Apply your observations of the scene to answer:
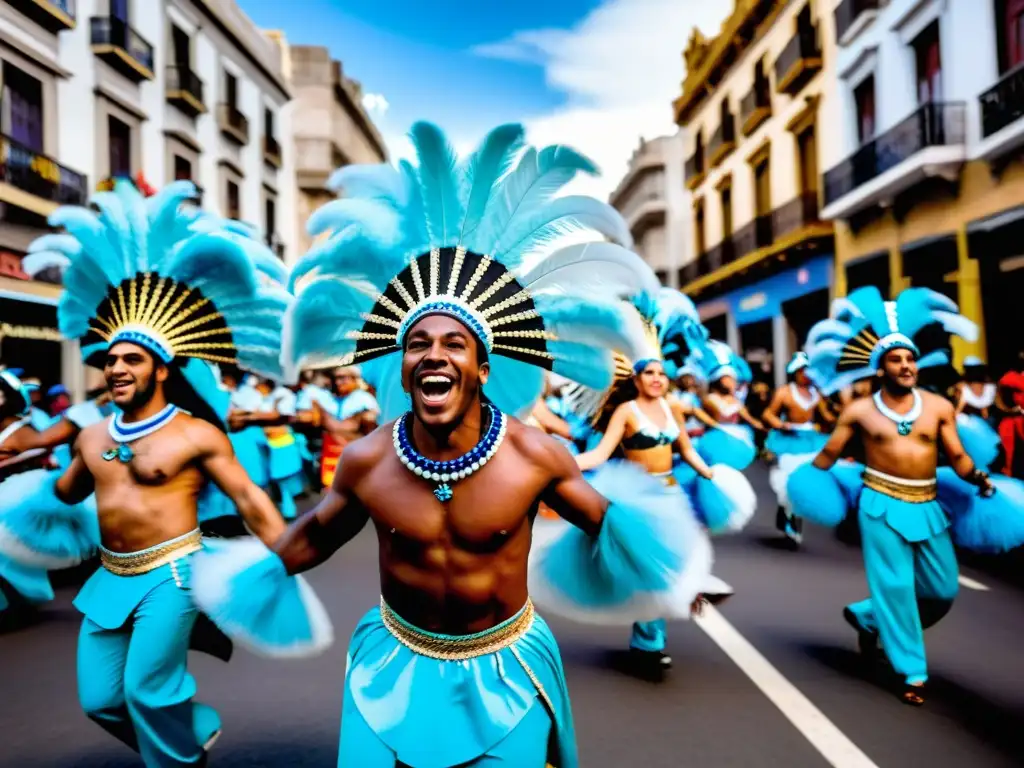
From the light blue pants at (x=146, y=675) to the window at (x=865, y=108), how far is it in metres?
19.9

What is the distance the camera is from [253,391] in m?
11.7

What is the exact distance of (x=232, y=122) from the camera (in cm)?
2772

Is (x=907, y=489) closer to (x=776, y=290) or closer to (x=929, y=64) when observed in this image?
(x=929, y=64)

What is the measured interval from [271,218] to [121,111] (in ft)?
38.8

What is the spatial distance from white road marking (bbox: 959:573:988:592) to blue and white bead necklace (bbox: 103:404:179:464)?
21.4 feet

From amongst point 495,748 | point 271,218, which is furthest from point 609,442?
point 271,218

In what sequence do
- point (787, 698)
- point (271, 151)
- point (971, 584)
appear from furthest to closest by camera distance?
point (271, 151), point (971, 584), point (787, 698)

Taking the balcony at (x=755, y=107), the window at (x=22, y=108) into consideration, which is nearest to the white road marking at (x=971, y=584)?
the window at (x=22, y=108)

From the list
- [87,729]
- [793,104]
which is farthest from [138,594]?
[793,104]

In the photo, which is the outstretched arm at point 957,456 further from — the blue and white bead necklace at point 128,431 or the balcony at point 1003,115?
the balcony at point 1003,115

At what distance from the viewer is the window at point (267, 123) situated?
3203cm

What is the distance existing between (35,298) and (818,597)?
15.5 metres

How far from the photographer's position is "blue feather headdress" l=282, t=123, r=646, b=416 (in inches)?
107

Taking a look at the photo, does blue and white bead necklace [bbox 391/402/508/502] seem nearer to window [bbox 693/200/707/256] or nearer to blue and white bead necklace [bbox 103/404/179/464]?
blue and white bead necklace [bbox 103/404/179/464]
